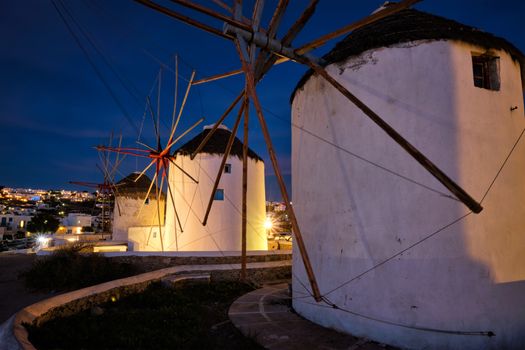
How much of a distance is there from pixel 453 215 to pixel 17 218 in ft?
206

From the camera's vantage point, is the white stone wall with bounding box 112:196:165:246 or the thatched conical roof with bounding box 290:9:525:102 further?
the white stone wall with bounding box 112:196:165:246

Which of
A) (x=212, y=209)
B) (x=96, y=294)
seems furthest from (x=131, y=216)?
(x=96, y=294)

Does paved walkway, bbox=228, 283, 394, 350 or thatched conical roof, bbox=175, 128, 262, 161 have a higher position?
thatched conical roof, bbox=175, 128, 262, 161

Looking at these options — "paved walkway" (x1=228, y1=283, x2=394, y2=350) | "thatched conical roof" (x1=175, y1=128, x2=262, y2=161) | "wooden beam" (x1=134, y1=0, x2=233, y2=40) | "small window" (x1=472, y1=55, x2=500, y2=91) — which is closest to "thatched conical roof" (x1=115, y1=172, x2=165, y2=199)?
"thatched conical roof" (x1=175, y1=128, x2=262, y2=161)

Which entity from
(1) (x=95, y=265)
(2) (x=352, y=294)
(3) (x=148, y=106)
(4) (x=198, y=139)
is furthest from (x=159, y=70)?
(2) (x=352, y=294)

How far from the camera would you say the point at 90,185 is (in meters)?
25.9

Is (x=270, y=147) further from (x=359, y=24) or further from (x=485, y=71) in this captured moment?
(x=485, y=71)

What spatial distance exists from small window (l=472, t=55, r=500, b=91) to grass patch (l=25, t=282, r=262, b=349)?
586 centimetres

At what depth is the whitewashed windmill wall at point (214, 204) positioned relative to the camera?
16.2 meters

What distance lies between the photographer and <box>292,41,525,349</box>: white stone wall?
4855 millimetres

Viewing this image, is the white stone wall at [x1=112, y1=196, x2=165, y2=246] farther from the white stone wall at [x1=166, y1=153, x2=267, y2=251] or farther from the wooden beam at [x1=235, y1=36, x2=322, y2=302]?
the wooden beam at [x1=235, y1=36, x2=322, y2=302]

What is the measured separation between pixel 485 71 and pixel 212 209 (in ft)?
42.2

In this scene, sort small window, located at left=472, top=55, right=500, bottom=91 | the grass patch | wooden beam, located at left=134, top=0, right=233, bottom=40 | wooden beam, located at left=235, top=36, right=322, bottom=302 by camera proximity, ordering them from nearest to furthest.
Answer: wooden beam, located at left=235, top=36, right=322, bottom=302, wooden beam, located at left=134, top=0, right=233, bottom=40, the grass patch, small window, located at left=472, top=55, right=500, bottom=91

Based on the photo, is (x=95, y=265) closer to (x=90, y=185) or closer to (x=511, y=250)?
(x=511, y=250)
